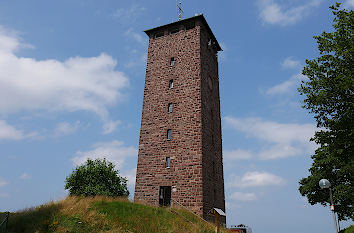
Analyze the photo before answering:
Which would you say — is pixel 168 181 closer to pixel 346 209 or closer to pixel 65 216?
pixel 65 216

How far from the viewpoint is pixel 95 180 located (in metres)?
Answer: 35.7

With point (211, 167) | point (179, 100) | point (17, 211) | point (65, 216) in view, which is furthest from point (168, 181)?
point (17, 211)

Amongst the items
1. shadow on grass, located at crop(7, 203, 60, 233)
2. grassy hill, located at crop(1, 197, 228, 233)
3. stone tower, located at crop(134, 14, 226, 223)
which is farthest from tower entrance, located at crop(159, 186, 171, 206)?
shadow on grass, located at crop(7, 203, 60, 233)

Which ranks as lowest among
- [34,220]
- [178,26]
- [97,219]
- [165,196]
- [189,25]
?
[34,220]

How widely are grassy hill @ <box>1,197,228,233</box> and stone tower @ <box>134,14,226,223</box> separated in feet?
14.2

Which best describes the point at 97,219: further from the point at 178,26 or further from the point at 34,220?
the point at 178,26

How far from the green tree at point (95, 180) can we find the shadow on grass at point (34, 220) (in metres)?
17.6

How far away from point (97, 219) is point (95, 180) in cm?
2148

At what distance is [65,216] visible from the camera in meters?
15.3

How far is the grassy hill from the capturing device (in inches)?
573

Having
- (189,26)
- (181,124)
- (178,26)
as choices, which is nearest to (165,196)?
(181,124)

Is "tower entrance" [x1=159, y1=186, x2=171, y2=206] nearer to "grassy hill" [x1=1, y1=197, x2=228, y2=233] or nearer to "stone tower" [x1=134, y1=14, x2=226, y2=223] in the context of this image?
"stone tower" [x1=134, y1=14, x2=226, y2=223]

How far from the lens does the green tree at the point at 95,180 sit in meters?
34.5

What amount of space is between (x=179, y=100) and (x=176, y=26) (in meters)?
9.33
